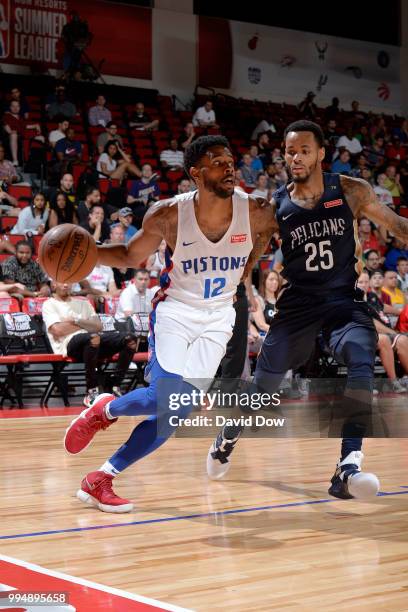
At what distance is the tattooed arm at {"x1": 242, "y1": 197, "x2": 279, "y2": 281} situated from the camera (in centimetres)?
459

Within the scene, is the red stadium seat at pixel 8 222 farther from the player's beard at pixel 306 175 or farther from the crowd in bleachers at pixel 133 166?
the player's beard at pixel 306 175

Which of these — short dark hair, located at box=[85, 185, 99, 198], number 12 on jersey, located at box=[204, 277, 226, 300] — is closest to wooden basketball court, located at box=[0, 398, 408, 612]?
number 12 on jersey, located at box=[204, 277, 226, 300]

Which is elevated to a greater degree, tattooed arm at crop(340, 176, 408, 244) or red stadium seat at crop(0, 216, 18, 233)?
tattooed arm at crop(340, 176, 408, 244)

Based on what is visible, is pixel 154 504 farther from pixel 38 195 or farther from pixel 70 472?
pixel 38 195

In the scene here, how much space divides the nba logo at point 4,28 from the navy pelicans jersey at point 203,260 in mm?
13541

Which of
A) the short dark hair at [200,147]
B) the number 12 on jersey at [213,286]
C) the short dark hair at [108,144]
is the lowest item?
the number 12 on jersey at [213,286]

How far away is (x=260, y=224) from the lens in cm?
462

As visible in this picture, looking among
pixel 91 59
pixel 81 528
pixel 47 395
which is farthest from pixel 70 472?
pixel 91 59

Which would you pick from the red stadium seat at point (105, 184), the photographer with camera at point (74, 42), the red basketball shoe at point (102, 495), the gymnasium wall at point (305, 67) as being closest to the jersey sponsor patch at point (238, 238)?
the red basketball shoe at point (102, 495)

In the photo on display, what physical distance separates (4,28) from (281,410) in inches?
416

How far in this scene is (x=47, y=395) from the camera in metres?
9.49

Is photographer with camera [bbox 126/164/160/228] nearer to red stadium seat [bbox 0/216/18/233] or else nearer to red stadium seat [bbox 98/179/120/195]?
red stadium seat [bbox 98/179/120/195]

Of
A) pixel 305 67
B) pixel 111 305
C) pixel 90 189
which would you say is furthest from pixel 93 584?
pixel 305 67

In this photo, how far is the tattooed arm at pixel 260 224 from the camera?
459cm
